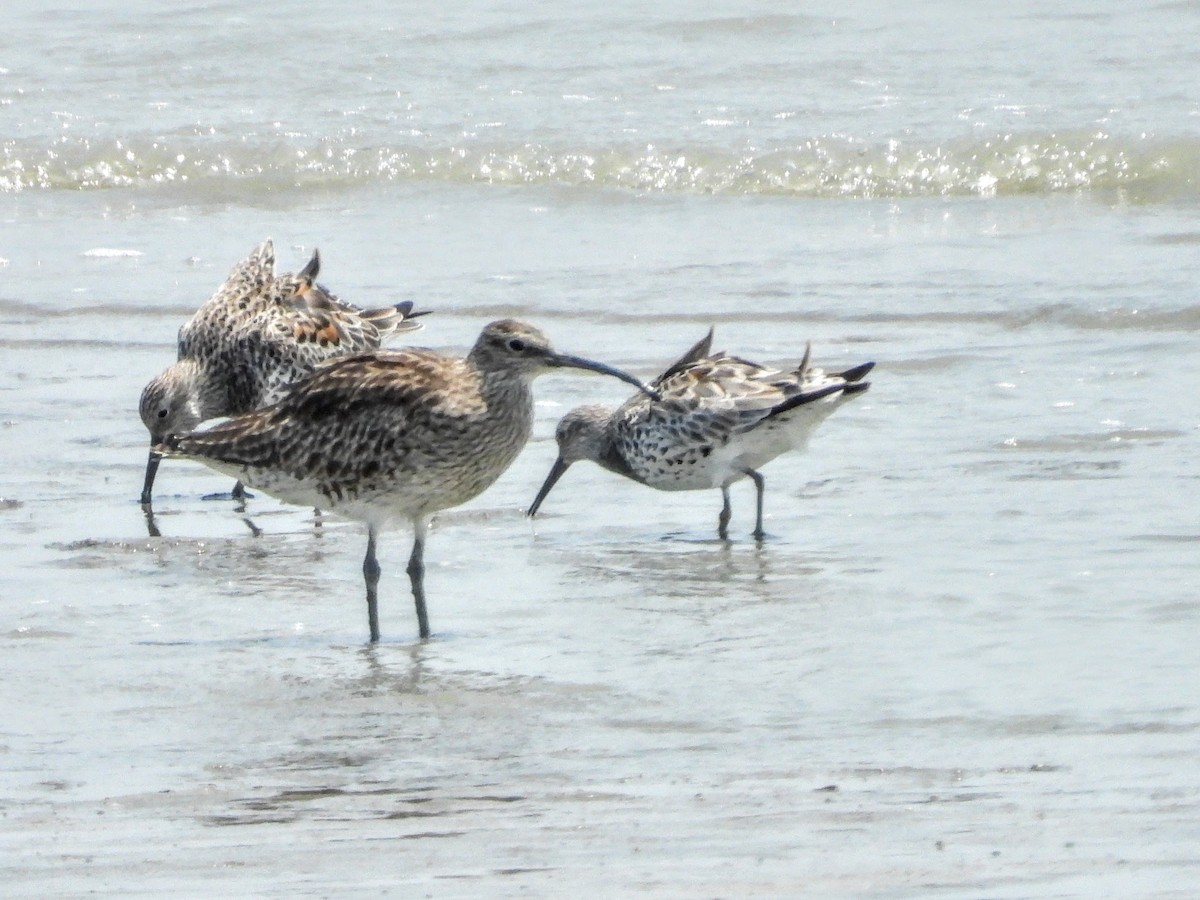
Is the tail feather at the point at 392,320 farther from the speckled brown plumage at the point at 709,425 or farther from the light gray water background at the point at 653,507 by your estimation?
the speckled brown plumage at the point at 709,425

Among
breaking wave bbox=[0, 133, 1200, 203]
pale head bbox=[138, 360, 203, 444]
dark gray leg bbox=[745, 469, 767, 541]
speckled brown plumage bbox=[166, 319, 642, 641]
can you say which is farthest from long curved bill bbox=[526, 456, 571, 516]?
breaking wave bbox=[0, 133, 1200, 203]

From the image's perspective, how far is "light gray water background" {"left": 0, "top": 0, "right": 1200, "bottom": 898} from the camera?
5.32 metres

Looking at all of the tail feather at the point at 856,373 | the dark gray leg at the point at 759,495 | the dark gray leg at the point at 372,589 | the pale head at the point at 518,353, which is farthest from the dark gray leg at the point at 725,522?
the dark gray leg at the point at 372,589

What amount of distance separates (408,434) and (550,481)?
75.0 inches

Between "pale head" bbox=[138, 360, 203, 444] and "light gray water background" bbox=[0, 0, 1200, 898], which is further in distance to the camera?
"pale head" bbox=[138, 360, 203, 444]

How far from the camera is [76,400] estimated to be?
11.3 meters

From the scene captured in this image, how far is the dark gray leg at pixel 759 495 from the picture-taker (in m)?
8.98

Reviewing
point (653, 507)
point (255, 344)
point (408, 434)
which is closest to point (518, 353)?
point (408, 434)

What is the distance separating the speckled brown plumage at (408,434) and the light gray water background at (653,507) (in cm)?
38

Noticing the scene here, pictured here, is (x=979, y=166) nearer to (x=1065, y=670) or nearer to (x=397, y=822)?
(x=1065, y=670)

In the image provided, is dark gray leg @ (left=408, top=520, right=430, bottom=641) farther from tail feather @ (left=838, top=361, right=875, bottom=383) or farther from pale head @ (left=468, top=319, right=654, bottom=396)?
tail feather @ (left=838, top=361, right=875, bottom=383)

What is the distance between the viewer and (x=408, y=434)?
7793 millimetres

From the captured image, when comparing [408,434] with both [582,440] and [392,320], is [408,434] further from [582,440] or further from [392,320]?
[392,320]

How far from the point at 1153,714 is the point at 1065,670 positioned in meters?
0.50
